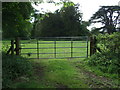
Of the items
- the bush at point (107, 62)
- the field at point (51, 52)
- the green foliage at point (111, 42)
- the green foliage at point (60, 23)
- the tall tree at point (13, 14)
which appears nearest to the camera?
the bush at point (107, 62)

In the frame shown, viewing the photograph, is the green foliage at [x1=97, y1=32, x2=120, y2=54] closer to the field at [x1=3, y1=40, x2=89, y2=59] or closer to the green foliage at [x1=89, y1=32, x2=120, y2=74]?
the green foliage at [x1=89, y1=32, x2=120, y2=74]

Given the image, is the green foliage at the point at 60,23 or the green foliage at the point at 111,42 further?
the green foliage at the point at 60,23

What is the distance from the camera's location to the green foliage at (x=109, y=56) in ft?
13.9

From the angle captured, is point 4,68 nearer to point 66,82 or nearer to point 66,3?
point 66,82

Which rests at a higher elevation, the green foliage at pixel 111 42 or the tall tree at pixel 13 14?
the tall tree at pixel 13 14

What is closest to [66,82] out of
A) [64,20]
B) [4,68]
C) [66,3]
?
[4,68]

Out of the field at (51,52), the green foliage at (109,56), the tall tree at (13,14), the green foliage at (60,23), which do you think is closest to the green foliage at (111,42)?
the green foliage at (109,56)

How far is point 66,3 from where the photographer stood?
545cm

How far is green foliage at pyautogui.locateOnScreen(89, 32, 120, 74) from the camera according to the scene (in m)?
4.25

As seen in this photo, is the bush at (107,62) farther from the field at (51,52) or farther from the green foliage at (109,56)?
the field at (51,52)

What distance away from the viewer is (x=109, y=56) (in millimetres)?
4828

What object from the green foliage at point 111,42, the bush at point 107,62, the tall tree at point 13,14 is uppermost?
the tall tree at point 13,14

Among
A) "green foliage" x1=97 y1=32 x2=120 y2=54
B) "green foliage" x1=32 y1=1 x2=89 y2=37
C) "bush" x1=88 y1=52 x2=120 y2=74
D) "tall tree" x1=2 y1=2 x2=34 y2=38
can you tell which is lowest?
"bush" x1=88 y1=52 x2=120 y2=74

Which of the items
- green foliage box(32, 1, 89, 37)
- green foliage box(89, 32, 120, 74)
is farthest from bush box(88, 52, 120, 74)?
green foliage box(32, 1, 89, 37)
